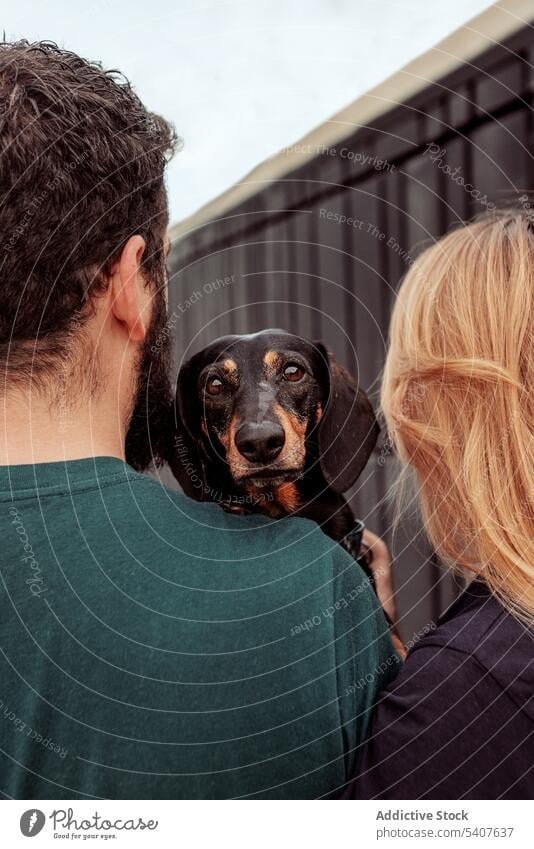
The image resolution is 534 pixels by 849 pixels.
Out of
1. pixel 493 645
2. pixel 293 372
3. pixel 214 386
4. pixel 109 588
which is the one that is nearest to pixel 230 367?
pixel 214 386

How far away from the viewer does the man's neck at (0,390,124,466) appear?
118cm

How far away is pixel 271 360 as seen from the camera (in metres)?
1.96

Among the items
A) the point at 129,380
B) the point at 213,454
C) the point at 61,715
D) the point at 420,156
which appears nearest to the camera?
the point at 61,715

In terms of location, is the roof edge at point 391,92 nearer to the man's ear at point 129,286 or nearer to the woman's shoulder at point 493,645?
the man's ear at point 129,286

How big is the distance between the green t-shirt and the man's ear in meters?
0.32

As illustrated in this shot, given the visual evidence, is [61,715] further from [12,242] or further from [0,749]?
[12,242]

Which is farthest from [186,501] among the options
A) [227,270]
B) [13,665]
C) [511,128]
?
[511,128]

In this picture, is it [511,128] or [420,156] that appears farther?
[420,156]

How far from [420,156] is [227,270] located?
3.04 feet

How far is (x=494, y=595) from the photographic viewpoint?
122 cm

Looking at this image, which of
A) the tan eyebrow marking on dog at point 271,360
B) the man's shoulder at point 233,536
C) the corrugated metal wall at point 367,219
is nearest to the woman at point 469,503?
the man's shoulder at point 233,536

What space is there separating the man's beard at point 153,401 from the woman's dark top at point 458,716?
2.32ft

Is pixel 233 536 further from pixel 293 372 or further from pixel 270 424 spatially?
pixel 293 372

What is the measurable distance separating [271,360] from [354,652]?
0.98m
